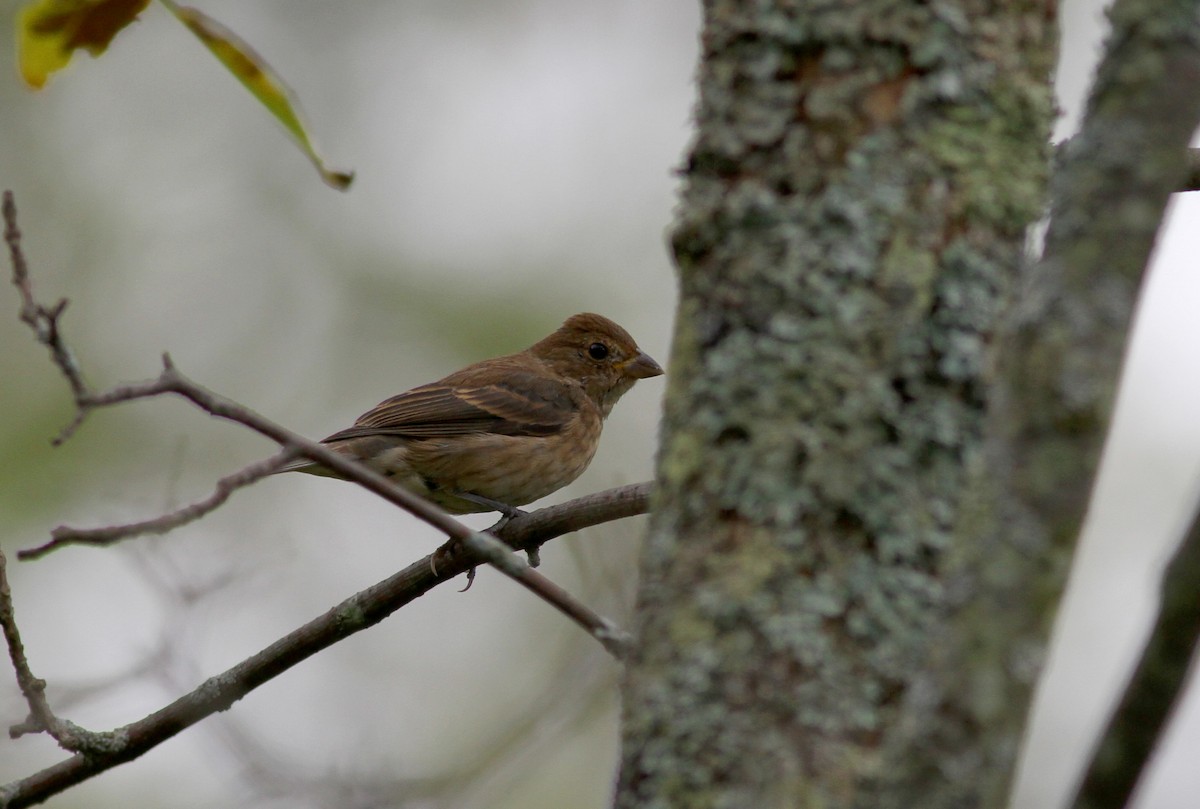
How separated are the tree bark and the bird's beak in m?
5.37

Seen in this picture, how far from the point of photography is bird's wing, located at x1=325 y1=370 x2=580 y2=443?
6801 mm

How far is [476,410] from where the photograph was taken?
705 centimetres

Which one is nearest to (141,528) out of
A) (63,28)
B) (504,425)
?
(63,28)

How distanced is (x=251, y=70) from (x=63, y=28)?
447 millimetres

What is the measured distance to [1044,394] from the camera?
1404mm

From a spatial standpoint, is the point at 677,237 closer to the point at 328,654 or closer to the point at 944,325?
the point at 944,325

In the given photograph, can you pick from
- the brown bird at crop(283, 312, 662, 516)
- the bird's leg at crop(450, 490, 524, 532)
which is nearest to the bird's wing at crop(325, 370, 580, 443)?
the brown bird at crop(283, 312, 662, 516)

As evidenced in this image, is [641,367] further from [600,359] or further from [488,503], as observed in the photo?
[488,503]

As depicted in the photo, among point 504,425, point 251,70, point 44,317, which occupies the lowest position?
point 504,425

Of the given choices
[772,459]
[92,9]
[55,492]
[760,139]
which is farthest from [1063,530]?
[55,492]

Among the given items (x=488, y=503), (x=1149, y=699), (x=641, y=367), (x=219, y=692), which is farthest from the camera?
(x=641, y=367)

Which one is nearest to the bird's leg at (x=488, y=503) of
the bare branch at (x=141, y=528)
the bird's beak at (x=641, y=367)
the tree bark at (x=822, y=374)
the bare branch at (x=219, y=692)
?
the bird's beak at (x=641, y=367)

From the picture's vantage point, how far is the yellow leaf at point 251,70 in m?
2.27

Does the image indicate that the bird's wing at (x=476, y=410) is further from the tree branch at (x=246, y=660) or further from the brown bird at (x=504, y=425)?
the tree branch at (x=246, y=660)
